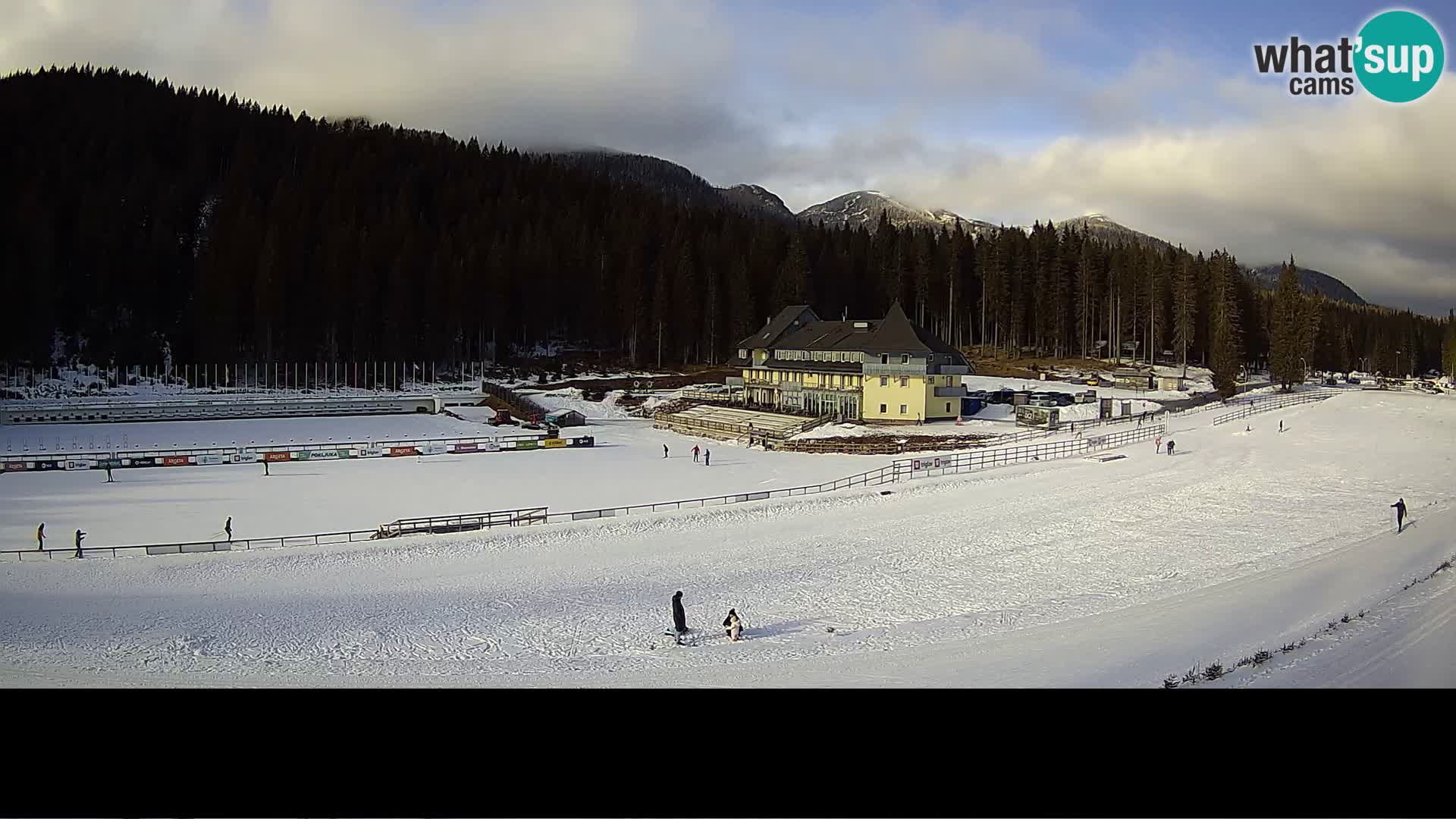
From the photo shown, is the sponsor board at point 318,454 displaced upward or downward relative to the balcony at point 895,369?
downward

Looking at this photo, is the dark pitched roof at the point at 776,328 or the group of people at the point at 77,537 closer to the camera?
the group of people at the point at 77,537

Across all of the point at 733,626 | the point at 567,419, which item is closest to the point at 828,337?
the point at 567,419

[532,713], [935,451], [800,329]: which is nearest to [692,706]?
[532,713]

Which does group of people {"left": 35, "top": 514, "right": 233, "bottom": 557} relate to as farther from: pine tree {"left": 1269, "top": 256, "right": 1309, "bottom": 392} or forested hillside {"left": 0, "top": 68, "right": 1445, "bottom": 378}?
pine tree {"left": 1269, "top": 256, "right": 1309, "bottom": 392}

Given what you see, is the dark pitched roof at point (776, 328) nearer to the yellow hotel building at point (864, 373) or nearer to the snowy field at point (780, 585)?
the yellow hotel building at point (864, 373)

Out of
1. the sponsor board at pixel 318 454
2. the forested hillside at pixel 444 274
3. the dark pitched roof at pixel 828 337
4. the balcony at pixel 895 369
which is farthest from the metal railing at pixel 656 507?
the forested hillside at pixel 444 274

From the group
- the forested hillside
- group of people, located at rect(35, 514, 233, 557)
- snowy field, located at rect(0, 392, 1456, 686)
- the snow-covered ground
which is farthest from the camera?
the forested hillside

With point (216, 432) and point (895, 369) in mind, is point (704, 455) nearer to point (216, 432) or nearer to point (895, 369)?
point (895, 369)

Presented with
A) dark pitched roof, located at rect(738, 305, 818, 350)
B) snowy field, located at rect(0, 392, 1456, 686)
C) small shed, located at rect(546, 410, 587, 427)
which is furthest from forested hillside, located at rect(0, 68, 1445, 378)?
snowy field, located at rect(0, 392, 1456, 686)

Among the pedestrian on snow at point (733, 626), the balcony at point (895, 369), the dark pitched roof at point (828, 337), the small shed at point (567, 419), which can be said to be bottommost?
the pedestrian on snow at point (733, 626)
